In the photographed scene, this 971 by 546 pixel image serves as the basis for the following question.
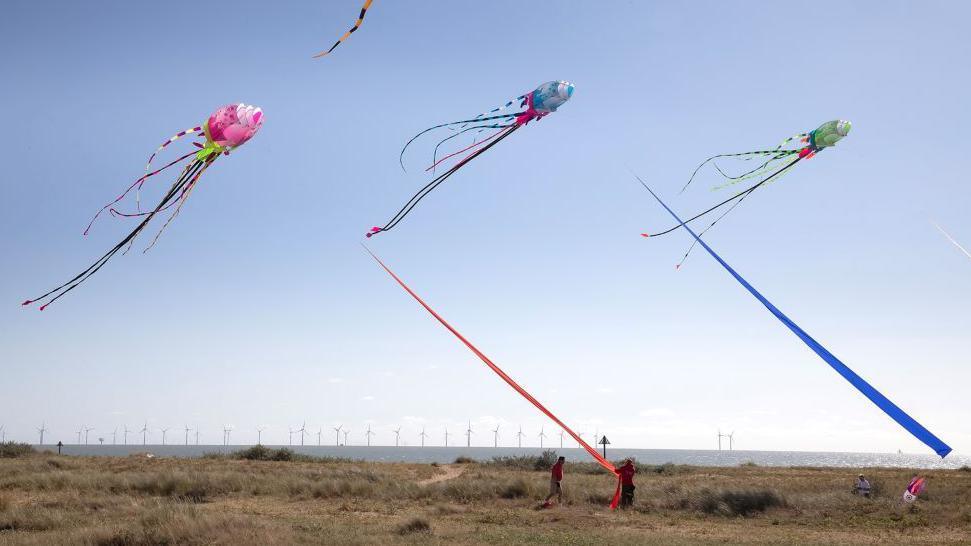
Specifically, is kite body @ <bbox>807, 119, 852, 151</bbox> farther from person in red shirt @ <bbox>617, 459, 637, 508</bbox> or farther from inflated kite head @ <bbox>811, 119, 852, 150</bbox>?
person in red shirt @ <bbox>617, 459, 637, 508</bbox>

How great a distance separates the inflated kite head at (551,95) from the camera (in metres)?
13.1

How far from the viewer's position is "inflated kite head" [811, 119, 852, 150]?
14.8 meters

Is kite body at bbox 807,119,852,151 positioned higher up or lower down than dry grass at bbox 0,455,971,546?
higher up

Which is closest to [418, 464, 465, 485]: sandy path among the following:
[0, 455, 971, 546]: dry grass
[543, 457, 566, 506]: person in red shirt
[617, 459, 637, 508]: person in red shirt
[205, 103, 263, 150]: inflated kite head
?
[0, 455, 971, 546]: dry grass

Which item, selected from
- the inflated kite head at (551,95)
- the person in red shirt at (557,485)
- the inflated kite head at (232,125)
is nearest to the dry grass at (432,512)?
the person in red shirt at (557,485)

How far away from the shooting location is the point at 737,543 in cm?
1603

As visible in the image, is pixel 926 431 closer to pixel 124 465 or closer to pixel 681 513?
pixel 681 513

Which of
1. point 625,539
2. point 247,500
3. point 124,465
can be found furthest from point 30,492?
point 625,539

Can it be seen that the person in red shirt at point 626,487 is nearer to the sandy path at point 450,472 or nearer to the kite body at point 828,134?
the kite body at point 828,134

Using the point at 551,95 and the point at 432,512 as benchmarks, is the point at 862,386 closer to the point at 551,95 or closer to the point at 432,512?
the point at 551,95

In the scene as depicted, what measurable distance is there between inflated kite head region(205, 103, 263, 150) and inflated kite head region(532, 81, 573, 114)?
5.20 metres

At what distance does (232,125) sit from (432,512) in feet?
38.9

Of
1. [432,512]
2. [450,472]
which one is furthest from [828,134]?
[450,472]

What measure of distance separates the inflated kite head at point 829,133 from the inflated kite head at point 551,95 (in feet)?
17.7
